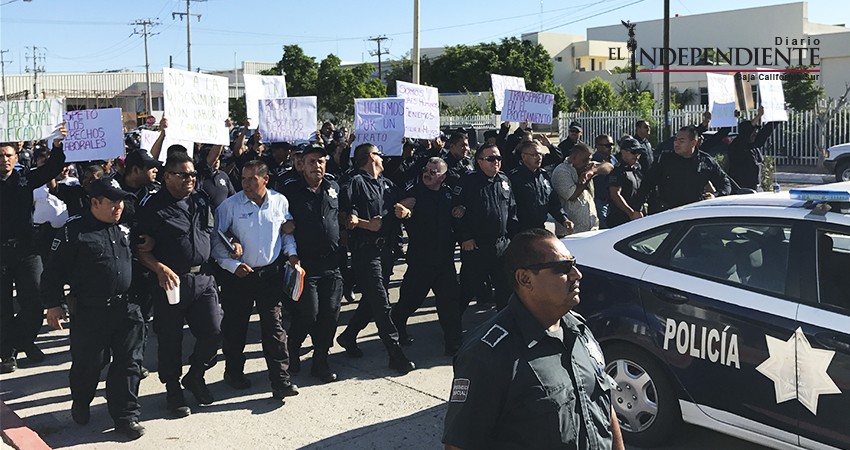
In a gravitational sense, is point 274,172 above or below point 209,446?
above

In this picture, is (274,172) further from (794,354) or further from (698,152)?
(794,354)

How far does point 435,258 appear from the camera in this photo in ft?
22.9

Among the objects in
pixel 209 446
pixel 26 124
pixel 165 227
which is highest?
pixel 26 124

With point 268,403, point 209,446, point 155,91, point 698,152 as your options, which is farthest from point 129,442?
point 155,91

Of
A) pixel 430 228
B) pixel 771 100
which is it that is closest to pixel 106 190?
pixel 430 228

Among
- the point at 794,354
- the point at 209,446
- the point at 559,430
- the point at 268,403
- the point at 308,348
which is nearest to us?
the point at 559,430

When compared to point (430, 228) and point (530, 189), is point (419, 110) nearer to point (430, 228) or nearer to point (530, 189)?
point (530, 189)

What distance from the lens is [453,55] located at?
62.7 meters

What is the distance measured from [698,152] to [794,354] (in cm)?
437

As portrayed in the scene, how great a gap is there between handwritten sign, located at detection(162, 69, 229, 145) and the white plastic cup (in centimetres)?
234

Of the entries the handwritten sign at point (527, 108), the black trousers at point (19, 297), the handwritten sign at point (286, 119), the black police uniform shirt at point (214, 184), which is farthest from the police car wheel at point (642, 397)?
the handwritten sign at point (527, 108)

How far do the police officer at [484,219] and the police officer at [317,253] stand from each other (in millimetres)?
1202

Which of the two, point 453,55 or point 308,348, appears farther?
point 453,55

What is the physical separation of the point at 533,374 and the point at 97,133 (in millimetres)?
6107
